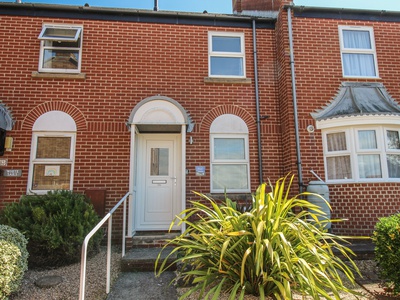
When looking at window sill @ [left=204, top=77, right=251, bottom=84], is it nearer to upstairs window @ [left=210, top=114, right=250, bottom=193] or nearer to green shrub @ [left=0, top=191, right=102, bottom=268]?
upstairs window @ [left=210, top=114, right=250, bottom=193]

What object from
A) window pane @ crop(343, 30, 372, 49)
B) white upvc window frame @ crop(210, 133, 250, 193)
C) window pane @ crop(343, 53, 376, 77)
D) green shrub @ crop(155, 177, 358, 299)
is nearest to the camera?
green shrub @ crop(155, 177, 358, 299)

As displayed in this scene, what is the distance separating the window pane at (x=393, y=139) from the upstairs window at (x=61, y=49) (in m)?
7.33

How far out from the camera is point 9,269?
3344mm

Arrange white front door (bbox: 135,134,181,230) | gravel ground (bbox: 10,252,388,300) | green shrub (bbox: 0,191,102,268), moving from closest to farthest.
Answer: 1. gravel ground (bbox: 10,252,388,300)
2. green shrub (bbox: 0,191,102,268)
3. white front door (bbox: 135,134,181,230)

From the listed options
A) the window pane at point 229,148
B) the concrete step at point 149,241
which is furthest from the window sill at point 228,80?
the concrete step at point 149,241

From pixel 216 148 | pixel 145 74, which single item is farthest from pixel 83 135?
pixel 216 148

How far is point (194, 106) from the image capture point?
258 inches

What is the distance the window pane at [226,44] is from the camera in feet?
23.0

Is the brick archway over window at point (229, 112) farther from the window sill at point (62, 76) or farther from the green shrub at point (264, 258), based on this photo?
the green shrub at point (264, 258)

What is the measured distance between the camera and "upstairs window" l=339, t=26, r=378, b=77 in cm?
679

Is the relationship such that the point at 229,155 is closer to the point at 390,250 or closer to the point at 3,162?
the point at 390,250

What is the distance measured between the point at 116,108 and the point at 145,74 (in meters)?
1.09

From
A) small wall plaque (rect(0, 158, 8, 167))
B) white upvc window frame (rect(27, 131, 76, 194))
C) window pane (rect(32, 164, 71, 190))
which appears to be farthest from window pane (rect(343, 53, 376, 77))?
small wall plaque (rect(0, 158, 8, 167))

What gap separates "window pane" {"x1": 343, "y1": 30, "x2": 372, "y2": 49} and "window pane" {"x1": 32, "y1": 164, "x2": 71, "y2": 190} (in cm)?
754
